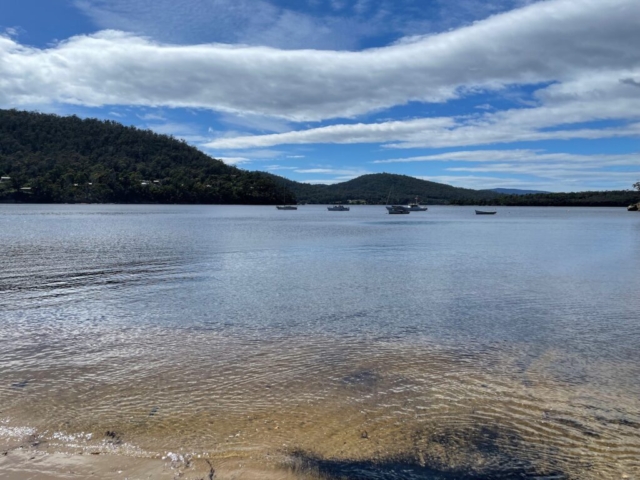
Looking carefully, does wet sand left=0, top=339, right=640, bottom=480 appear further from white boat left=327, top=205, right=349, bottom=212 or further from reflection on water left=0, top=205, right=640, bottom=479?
white boat left=327, top=205, right=349, bottom=212

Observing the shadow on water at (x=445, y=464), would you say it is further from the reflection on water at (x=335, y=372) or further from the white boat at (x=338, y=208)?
the white boat at (x=338, y=208)

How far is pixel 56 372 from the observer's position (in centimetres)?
861

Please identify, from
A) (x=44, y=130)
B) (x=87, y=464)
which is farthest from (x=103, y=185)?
Result: (x=87, y=464)

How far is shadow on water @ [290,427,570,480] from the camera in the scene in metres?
5.40

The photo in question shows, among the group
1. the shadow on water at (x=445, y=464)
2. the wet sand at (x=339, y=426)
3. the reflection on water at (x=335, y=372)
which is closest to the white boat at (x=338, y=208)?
the reflection on water at (x=335, y=372)

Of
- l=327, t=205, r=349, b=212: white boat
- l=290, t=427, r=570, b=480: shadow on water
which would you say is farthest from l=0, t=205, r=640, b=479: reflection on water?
l=327, t=205, r=349, b=212: white boat

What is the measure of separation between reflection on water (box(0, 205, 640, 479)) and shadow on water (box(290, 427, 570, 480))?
1.0 inches

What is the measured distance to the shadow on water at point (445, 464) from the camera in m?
5.40

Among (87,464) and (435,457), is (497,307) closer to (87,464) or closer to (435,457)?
(435,457)

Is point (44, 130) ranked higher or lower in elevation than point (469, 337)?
higher

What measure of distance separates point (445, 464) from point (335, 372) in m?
3.45

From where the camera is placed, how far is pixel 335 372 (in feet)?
29.1

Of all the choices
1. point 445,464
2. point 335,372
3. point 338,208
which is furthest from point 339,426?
point 338,208

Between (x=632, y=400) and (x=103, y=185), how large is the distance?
19925cm
